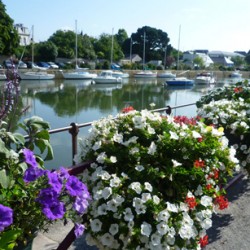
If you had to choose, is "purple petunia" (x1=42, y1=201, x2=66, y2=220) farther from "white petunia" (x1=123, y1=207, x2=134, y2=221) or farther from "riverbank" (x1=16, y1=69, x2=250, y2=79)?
"riverbank" (x1=16, y1=69, x2=250, y2=79)

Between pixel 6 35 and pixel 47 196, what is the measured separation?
5351 cm

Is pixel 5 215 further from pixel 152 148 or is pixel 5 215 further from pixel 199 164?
pixel 199 164

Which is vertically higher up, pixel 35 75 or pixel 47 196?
pixel 47 196

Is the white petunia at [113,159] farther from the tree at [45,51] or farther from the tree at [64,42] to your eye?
the tree at [64,42]

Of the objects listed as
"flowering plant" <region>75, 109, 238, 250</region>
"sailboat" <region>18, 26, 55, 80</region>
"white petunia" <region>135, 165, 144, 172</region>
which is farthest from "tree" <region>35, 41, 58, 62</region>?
"white petunia" <region>135, 165, 144, 172</region>

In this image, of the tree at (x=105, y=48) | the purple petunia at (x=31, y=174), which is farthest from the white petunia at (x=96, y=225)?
the tree at (x=105, y=48)

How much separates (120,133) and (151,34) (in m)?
103

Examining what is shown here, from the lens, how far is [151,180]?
2.45 metres

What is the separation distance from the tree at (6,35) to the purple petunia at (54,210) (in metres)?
52.0

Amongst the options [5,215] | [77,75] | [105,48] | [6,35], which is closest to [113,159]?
[5,215]

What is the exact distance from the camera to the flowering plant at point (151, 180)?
2.24 metres

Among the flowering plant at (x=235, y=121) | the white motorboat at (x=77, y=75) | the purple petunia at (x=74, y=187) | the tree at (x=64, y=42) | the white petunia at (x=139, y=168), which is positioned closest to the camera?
the purple petunia at (x=74, y=187)

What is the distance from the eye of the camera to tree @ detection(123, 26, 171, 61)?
10094cm

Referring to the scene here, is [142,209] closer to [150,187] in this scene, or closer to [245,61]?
[150,187]
